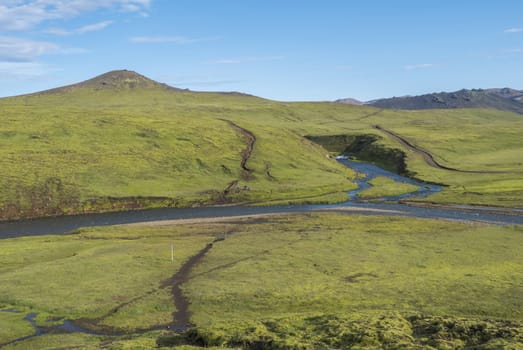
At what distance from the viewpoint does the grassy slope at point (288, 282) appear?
3316cm

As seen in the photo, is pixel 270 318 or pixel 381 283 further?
pixel 381 283

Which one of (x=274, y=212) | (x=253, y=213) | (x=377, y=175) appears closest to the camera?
(x=253, y=213)

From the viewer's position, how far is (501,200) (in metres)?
102

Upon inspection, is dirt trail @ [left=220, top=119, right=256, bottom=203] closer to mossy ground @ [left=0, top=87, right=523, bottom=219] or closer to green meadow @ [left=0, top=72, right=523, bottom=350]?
green meadow @ [left=0, top=72, right=523, bottom=350]

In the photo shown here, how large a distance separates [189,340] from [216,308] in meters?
11.2

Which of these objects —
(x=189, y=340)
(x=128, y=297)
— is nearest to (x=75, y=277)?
(x=128, y=297)

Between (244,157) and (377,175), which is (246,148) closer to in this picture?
(244,157)

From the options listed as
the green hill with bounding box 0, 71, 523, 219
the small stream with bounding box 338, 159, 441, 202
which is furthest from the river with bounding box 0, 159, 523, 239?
the green hill with bounding box 0, 71, 523, 219

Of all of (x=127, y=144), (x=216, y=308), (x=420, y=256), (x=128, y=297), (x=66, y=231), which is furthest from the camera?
(x=127, y=144)

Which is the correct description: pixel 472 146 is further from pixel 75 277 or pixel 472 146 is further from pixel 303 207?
pixel 75 277

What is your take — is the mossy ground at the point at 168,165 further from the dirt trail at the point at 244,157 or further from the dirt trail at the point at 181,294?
the dirt trail at the point at 181,294


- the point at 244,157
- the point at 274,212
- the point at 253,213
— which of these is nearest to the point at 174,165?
the point at 244,157

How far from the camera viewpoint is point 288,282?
1972 inches

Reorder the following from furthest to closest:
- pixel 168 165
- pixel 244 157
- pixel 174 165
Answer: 1. pixel 244 157
2. pixel 174 165
3. pixel 168 165
